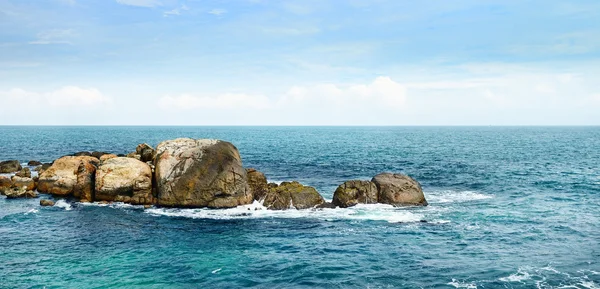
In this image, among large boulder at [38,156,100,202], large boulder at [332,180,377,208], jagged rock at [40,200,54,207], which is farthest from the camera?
large boulder at [38,156,100,202]

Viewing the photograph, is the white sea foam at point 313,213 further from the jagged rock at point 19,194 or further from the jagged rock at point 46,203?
the jagged rock at point 19,194

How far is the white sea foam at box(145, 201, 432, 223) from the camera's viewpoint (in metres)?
37.9

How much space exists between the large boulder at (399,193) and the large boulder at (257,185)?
11.9 metres

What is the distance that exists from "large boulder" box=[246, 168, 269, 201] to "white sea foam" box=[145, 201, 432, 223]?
224 centimetres

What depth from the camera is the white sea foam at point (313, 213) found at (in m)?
37.9

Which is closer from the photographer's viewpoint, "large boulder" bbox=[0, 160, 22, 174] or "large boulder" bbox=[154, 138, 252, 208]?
"large boulder" bbox=[154, 138, 252, 208]

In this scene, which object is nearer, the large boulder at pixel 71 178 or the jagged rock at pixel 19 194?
the large boulder at pixel 71 178

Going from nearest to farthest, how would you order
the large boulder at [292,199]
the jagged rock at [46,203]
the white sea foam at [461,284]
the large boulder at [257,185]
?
1. the white sea foam at [461,284]
2. the large boulder at [292,199]
3. the jagged rock at [46,203]
4. the large boulder at [257,185]

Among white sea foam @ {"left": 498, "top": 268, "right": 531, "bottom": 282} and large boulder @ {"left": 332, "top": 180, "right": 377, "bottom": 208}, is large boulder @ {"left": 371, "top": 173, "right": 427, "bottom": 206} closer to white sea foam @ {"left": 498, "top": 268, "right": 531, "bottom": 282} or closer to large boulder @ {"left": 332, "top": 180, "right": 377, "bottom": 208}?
large boulder @ {"left": 332, "top": 180, "right": 377, "bottom": 208}

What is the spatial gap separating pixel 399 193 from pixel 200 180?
65.7 ft

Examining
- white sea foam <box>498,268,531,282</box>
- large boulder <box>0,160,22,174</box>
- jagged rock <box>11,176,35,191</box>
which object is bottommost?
white sea foam <box>498,268,531,282</box>

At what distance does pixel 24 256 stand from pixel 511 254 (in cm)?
3301

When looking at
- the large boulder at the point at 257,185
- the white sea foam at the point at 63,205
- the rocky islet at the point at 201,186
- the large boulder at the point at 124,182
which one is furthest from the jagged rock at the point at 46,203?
the large boulder at the point at 257,185

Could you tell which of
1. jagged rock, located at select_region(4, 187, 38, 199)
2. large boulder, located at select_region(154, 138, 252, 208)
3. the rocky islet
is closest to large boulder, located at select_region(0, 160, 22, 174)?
jagged rock, located at select_region(4, 187, 38, 199)
